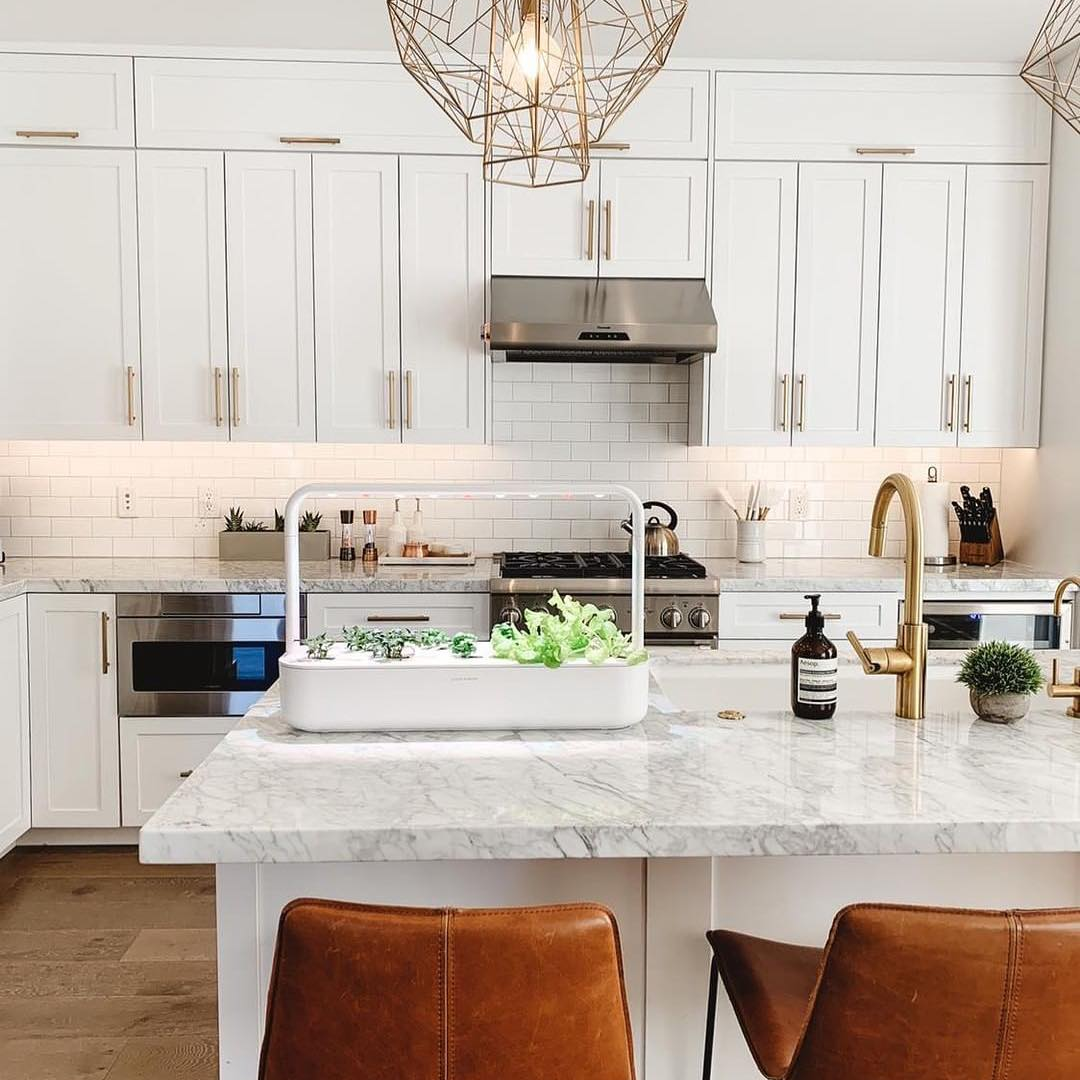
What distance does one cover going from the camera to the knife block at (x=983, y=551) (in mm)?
4098

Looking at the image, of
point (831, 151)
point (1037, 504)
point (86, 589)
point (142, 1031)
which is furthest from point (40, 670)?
point (1037, 504)

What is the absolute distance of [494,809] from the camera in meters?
1.35

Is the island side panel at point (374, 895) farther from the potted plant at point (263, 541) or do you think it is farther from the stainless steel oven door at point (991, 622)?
the potted plant at point (263, 541)

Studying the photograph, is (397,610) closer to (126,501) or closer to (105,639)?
(105,639)

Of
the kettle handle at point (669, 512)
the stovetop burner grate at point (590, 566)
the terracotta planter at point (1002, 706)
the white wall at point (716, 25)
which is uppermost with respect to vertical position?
the white wall at point (716, 25)

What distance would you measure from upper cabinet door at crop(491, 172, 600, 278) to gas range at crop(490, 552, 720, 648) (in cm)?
113

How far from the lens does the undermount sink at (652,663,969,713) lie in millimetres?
2016

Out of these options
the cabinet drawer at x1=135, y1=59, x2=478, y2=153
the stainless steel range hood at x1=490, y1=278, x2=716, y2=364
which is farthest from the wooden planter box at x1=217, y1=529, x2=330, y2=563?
the cabinet drawer at x1=135, y1=59, x2=478, y2=153

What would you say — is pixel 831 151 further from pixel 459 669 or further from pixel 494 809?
pixel 494 809

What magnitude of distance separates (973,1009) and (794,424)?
10.00 ft

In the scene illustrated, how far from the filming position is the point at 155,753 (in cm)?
362

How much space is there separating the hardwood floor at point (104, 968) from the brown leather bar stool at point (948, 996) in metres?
1.76

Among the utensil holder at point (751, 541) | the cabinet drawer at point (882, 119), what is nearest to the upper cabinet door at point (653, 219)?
the cabinet drawer at point (882, 119)

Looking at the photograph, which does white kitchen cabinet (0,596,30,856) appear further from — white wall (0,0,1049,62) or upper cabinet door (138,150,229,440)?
white wall (0,0,1049,62)
